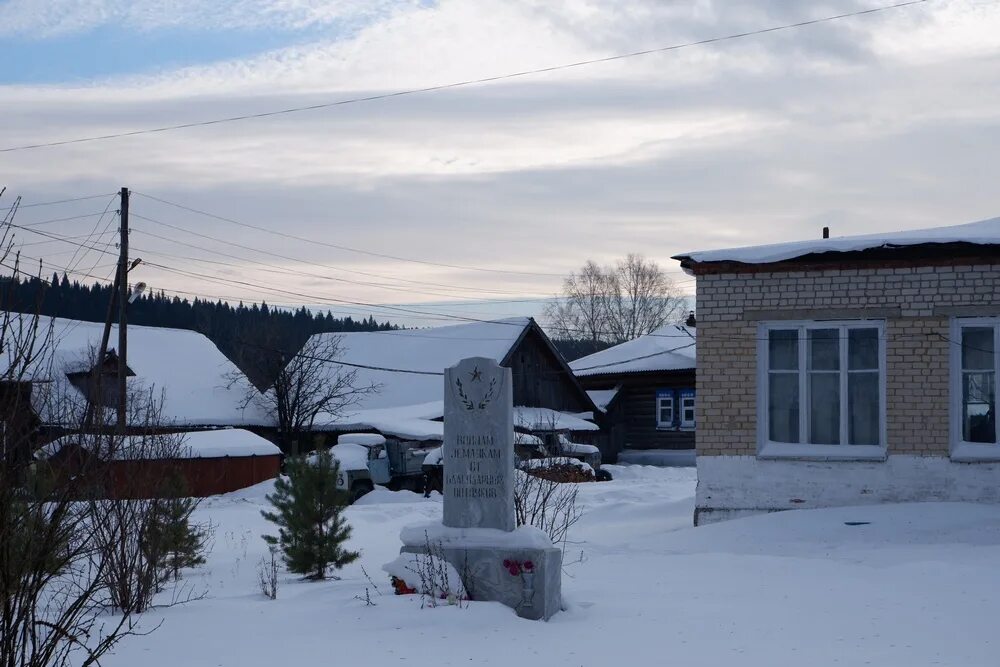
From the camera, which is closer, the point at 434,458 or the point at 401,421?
the point at 434,458

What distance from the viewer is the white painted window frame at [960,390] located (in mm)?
14625

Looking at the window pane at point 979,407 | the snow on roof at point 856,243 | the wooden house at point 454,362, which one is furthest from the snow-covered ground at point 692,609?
the wooden house at point 454,362

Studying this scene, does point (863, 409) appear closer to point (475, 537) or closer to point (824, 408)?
point (824, 408)

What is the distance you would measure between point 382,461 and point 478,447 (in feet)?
59.4

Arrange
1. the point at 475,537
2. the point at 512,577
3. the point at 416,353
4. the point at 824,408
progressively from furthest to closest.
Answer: the point at 416,353 → the point at 824,408 → the point at 475,537 → the point at 512,577

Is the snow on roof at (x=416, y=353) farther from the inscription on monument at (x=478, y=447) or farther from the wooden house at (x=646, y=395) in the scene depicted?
the inscription on monument at (x=478, y=447)

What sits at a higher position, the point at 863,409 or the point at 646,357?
the point at 646,357

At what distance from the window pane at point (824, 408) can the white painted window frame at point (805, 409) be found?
9 cm

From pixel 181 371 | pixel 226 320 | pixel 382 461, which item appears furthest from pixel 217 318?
pixel 382 461

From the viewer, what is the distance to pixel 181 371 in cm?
4131

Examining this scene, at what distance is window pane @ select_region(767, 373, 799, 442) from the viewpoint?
15516mm

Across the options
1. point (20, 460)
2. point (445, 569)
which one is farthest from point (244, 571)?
point (20, 460)

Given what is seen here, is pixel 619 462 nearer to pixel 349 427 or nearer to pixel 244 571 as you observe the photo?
pixel 349 427

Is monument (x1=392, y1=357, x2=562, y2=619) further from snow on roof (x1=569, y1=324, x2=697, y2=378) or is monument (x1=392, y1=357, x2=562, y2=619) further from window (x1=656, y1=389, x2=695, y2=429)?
window (x1=656, y1=389, x2=695, y2=429)
